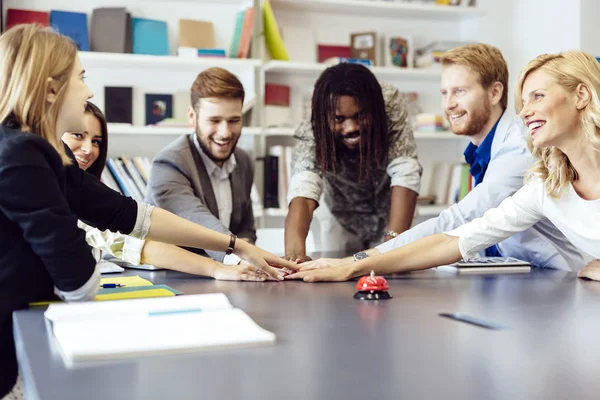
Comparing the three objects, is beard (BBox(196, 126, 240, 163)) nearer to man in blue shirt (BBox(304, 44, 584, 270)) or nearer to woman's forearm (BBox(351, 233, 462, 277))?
man in blue shirt (BBox(304, 44, 584, 270))

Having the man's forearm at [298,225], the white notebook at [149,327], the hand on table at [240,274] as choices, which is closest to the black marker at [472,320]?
the white notebook at [149,327]

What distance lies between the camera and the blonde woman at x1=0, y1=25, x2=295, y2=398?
117 centimetres

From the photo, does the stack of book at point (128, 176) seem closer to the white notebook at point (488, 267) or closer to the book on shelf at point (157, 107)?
the book on shelf at point (157, 107)

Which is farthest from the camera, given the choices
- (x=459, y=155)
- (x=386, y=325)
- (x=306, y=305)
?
(x=459, y=155)

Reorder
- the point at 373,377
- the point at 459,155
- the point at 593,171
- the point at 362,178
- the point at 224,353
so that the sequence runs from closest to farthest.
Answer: the point at 373,377 < the point at 224,353 < the point at 593,171 < the point at 362,178 < the point at 459,155

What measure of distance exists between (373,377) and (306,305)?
1.71ft

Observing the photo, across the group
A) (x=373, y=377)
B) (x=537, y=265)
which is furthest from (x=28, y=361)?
(x=537, y=265)

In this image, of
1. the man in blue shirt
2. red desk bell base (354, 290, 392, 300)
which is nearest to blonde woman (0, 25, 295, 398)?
red desk bell base (354, 290, 392, 300)

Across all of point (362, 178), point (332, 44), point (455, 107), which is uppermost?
point (332, 44)

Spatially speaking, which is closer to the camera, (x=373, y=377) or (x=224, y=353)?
(x=373, y=377)

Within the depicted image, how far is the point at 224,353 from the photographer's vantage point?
951mm

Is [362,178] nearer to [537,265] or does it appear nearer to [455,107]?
[455,107]

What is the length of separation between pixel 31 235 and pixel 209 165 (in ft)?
4.60

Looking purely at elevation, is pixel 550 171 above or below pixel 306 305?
above
